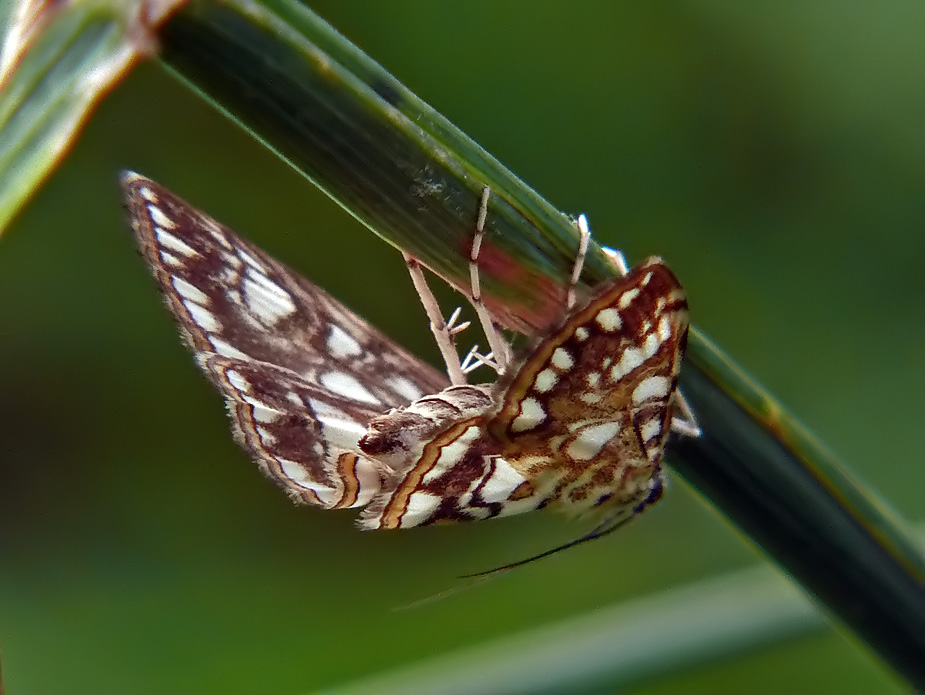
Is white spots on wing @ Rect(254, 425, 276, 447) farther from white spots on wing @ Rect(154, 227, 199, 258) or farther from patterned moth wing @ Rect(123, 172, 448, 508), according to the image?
white spots on wing @ Rect(154, 227, 199, 258)

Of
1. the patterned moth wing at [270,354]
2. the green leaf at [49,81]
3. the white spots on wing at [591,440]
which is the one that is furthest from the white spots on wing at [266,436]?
the green leaf at [49,81]

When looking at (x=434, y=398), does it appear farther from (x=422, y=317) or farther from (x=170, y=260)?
(x=422, y=317)

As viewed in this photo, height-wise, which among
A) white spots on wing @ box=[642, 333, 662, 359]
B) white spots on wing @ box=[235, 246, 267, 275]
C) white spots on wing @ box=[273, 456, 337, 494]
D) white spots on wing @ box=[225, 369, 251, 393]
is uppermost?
white spots on wing @ box=[235, 246, 267, 275]

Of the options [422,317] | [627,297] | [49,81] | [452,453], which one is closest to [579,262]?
[627,297]

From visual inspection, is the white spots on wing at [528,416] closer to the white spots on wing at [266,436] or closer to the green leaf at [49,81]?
the white spots on wing at [266,436]

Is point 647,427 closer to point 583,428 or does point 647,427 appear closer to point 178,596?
point 583,428

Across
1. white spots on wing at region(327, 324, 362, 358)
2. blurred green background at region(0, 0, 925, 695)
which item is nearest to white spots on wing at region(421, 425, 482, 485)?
white spots on wing at region(327, 324, 362, 358)

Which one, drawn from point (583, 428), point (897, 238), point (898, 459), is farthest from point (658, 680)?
point (897, 238)
